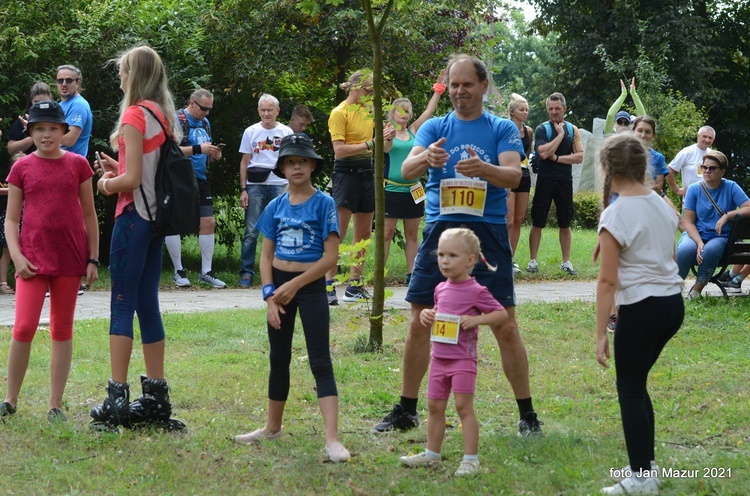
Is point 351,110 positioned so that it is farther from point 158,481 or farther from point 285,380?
Answer: point 158,481

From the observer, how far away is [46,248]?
6.28 metres

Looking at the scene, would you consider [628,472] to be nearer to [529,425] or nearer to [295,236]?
[529,425]

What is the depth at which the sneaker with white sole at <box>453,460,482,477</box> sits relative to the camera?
17.4 ft

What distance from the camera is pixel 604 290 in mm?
4934


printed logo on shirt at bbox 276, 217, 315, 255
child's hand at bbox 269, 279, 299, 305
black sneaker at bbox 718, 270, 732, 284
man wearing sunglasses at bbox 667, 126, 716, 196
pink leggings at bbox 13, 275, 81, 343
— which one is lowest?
black sneaker at bbox 718, 270, 732, 284

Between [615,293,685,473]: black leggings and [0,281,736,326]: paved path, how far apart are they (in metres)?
5.70

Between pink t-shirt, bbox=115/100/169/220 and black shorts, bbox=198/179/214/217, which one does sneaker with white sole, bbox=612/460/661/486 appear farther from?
black shorts, bbox=198/179/214/217

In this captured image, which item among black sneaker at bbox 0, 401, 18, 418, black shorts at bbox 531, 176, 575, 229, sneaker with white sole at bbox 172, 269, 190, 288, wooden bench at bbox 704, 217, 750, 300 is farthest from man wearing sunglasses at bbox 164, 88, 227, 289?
wooden bench at bbox 704, 217, 750, 300

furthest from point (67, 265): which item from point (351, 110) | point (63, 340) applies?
point (351, 110)

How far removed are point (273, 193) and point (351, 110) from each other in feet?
7.55

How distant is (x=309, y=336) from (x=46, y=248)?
176 cm

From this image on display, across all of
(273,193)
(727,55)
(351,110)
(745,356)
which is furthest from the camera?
(727,55)

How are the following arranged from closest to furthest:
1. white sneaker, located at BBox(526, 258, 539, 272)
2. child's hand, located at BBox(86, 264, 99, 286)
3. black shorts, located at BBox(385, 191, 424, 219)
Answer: child's hand, located at BBox(86, 264, 99, 286) < black shorts, located at BBox(385, 191, 424, 219) < white sneaker, located at BBox(526, 258, 539, 272)

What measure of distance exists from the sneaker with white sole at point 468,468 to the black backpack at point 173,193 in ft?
6.75
